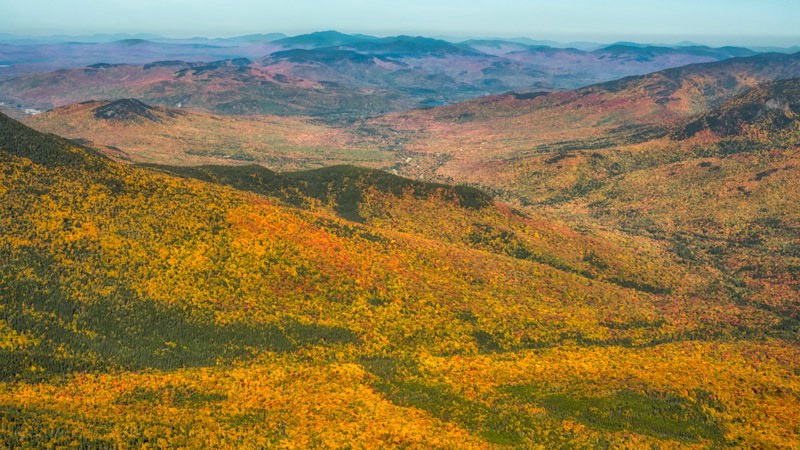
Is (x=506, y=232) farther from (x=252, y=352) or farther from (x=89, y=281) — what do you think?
(x=89, y=281)

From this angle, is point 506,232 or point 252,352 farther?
point 506,232

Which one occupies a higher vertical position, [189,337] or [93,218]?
[93,218]

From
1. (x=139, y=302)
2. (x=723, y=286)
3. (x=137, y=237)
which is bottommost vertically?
(x=723, y=286)

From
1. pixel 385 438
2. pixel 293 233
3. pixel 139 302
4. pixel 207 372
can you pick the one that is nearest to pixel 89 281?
pixel 139 302

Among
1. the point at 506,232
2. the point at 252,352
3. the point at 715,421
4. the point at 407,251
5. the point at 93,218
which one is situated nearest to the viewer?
the point at 715,421

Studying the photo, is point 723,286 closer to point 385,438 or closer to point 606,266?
point 606,266

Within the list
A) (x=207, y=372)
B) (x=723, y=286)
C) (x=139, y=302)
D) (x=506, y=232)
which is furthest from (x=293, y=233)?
(x=723, y=286)

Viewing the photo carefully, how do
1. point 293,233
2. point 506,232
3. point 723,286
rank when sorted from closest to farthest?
point 293,233
point 723,286
point 506,232
